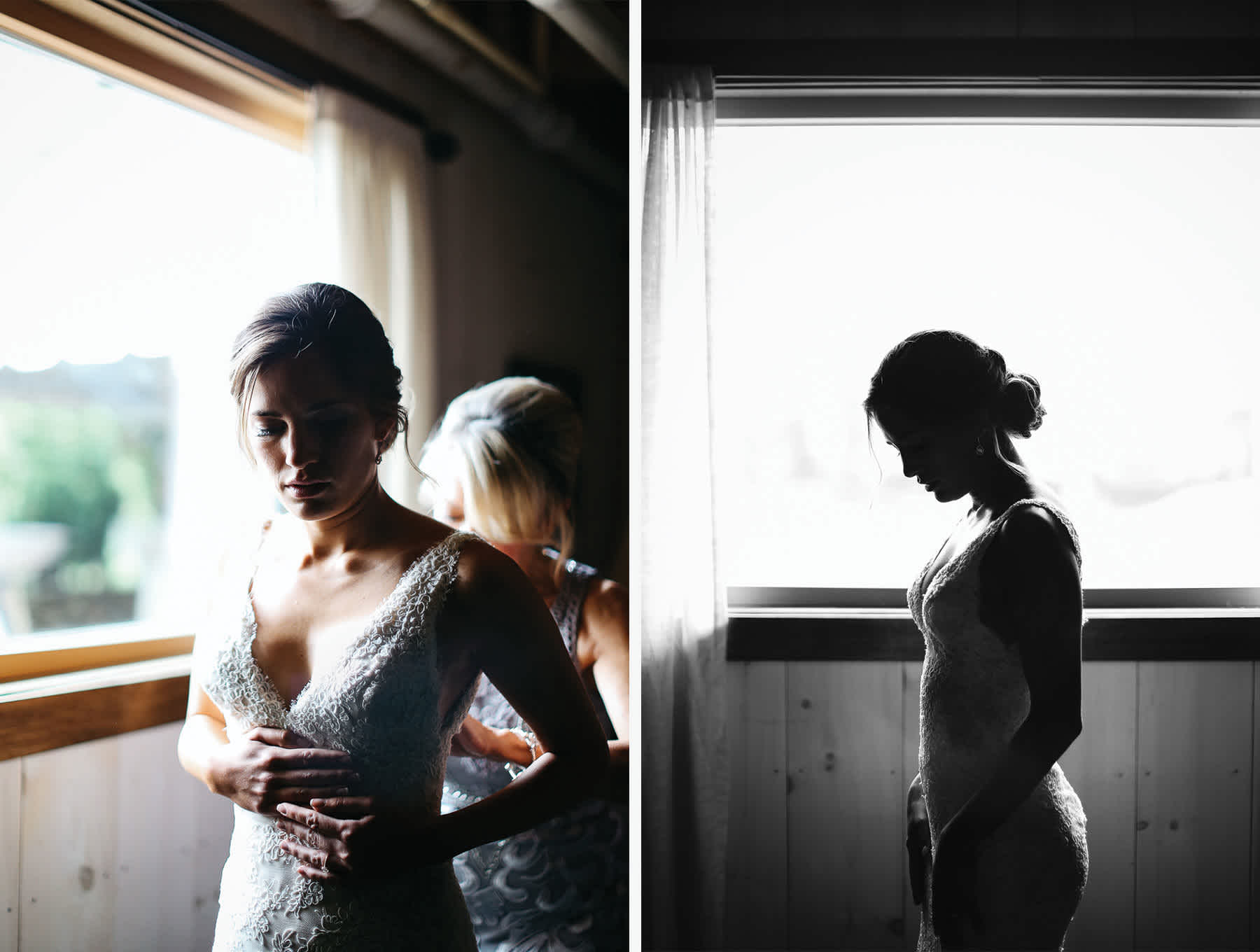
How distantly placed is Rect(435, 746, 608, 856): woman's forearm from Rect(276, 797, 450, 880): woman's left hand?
0.19ft

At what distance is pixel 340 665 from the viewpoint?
0.86 meters

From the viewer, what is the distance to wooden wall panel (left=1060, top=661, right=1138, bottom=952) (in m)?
1.50

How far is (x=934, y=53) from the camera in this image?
1.51 m

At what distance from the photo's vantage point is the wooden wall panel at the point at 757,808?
1542 mm

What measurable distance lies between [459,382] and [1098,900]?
161 cm

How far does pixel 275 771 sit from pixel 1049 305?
1559 mm

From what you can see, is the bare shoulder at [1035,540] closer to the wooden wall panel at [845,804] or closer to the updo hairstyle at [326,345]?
the wooden wall panel at [845,804]

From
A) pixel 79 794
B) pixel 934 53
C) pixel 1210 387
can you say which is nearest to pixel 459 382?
pixel 79 794

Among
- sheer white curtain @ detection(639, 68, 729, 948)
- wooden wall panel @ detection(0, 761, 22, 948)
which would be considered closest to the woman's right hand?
wooden wall panel @ detection(0, 761, 22, 948)

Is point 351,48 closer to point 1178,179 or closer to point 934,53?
point 934,53

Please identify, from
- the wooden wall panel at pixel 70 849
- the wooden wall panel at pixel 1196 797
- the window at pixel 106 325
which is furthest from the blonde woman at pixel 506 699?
the wooden wall panel at pixel 1196 797

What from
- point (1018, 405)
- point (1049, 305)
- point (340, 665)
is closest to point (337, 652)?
point (340, 665)

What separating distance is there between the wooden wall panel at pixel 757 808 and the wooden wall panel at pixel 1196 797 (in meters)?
0.71

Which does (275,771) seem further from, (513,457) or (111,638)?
(513,457)
